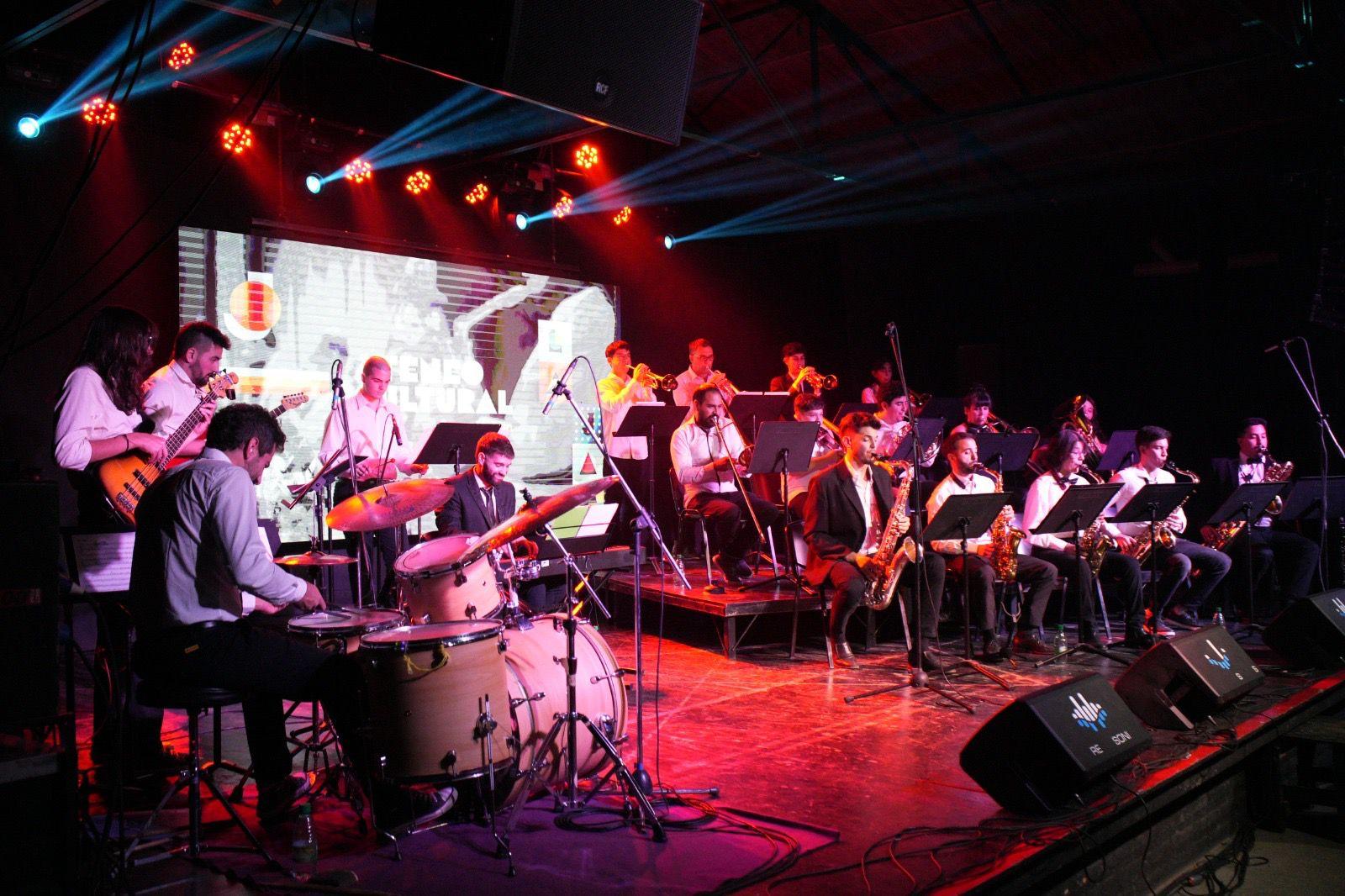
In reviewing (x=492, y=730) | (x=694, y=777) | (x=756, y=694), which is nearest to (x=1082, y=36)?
(x=756, y=694)

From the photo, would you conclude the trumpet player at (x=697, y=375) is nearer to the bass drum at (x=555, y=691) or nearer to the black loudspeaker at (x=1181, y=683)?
the black loudspeaker at (x=1181, y=683)

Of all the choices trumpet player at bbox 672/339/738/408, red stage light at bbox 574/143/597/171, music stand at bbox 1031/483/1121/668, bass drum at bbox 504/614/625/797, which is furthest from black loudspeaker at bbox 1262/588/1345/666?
red stage light at bbox 574/143/597/171

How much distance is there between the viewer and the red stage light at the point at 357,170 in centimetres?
957

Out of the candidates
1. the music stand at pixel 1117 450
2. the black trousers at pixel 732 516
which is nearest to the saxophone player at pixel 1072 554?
the music stand at pixel 1117 450

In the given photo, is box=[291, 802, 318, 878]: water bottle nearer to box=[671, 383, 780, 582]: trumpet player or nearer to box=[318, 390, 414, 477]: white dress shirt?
box=[318, 390, 414, 477]: white dress shirt

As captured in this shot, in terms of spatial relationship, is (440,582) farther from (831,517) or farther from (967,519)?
(831,517)

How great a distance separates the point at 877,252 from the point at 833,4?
4441 millimetres

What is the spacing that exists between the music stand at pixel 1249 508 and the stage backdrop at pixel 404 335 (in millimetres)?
5961

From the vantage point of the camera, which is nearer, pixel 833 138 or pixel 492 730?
pixel 492 730

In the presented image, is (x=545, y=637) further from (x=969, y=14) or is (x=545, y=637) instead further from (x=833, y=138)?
(x=833, y=138)

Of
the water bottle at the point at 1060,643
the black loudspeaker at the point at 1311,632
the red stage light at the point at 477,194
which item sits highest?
the red stage light at the point at 477,194

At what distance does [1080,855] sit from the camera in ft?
13.0

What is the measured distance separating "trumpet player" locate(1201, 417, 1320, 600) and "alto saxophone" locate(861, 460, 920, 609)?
3.26 meters

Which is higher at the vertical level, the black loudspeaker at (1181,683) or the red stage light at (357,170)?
the red stage light at (357,170)
